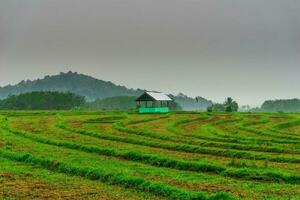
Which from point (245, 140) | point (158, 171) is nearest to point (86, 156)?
point (158, 171)

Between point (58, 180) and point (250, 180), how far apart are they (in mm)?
8137

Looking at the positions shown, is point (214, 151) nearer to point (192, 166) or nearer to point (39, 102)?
point (192, 166)

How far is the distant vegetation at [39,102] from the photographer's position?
457 feet

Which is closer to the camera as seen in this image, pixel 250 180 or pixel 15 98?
pixel 250 180

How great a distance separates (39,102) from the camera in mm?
141500

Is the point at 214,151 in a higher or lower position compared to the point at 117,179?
higher

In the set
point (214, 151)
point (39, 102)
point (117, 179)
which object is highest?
point (39, 102)

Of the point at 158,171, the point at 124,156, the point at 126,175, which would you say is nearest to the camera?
the point at 126,175

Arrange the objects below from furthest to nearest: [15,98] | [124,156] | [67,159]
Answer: [15,98] → [124,156] → [67,159]

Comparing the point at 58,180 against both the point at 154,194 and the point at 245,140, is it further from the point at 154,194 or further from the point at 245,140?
the point at 245,140

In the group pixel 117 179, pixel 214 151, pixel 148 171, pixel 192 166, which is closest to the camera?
pixel 117 179

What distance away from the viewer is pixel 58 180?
19.6 m

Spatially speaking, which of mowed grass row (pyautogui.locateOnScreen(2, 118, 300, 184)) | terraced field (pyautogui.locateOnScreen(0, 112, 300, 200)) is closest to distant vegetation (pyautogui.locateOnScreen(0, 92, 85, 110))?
terraced field (pyautogui.locateOnScreen(0, 112, 300, 200))

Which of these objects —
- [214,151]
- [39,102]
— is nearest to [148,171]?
[214,151]
